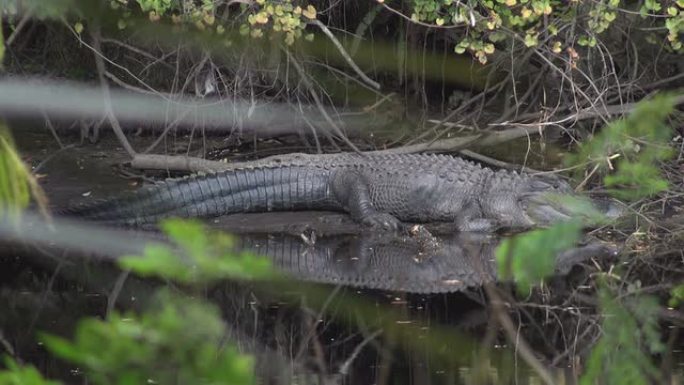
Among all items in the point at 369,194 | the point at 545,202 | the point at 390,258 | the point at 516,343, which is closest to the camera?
the point at 516,343

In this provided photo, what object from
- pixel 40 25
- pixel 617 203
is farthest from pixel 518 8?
pixel 40 25

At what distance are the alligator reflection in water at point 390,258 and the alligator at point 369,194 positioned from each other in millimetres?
444

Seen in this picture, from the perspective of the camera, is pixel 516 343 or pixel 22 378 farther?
pixel 516 343

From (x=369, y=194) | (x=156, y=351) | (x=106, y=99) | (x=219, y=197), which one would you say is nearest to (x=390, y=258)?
(x=369, y=194)

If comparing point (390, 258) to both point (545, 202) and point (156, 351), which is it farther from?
point (156, 351)

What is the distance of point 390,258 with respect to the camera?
6.96 m

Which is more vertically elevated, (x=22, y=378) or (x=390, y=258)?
(x=22, y=378)

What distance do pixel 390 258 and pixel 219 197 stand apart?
166 centimetres

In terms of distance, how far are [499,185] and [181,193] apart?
2.19 metres

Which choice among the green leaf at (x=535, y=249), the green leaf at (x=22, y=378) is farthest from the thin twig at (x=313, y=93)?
the green leaf at (x=22, y=378)

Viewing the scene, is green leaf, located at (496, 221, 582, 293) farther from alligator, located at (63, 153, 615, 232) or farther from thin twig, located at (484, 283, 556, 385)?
alligator, located at (63, 153, 615, 232)

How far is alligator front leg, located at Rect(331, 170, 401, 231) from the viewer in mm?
7992

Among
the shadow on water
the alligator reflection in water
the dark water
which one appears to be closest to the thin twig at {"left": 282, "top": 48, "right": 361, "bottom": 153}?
the dark water

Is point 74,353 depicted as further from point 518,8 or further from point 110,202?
point 518,8
